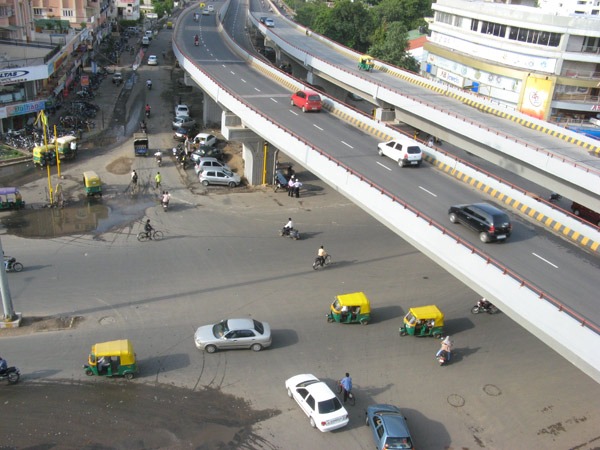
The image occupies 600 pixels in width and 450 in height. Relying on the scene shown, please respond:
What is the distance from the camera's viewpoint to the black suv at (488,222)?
20.8 m

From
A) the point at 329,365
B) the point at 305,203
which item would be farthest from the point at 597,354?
the point at 305,203

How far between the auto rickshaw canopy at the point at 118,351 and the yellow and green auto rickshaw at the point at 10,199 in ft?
56.4

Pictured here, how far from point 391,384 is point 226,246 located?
42.9ft

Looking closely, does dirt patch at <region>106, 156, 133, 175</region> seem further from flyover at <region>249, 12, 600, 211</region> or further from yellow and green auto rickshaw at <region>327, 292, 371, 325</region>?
yellow and green auto rickshaw at <region>327, 292, 371, 325</region>

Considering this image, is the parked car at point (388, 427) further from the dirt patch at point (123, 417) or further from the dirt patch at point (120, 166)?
the dirt patch at point (120, 166)

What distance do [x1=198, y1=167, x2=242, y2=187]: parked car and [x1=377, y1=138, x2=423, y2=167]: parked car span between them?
13.6 metres

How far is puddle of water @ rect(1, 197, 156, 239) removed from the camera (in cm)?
3117

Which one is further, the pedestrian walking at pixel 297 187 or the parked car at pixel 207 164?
the parked car at pixel 207 164

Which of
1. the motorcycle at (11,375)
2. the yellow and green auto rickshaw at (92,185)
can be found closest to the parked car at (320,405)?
the motorcycle at (11,375)

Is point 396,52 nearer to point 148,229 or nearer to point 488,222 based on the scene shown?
point 148,229

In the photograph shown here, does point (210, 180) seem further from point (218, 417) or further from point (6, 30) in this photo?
point (6, 30)

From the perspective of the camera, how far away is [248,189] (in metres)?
39.8

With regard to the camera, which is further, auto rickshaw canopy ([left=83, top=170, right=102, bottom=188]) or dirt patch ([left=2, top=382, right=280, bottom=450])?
auto rickshaw canopy ([left=83, top=170, right=102, bottom=188])

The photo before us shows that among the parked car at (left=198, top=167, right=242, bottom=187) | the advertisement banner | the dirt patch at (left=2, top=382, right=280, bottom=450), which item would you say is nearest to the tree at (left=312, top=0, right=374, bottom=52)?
the advertisement banner
